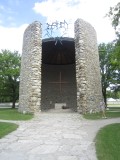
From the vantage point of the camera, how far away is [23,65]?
2005 cm

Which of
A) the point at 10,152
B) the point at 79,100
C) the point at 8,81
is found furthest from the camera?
the point at 8,81

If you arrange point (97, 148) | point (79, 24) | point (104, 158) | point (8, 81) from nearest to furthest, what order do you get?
point (104, 158)
point (97, 148)
point (79, 24)
point (8, 81)

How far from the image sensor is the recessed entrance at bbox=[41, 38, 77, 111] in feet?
84.7

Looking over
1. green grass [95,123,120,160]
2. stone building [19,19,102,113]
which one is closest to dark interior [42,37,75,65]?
stone building [19,19,102,113]

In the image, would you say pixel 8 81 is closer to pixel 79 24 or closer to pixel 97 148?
pixel 79 24

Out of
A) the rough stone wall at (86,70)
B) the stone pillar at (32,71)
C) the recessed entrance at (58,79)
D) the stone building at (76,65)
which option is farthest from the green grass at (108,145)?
the recessed entrance at (58,79)

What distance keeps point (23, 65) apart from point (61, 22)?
5.14 metres

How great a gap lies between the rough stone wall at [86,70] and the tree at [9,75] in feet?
45.0

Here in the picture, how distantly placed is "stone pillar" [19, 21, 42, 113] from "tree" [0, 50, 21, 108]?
11.7 m

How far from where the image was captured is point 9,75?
1224 inches

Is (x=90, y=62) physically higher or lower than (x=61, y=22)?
lower

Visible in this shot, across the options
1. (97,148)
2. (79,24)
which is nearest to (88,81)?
(79,24)

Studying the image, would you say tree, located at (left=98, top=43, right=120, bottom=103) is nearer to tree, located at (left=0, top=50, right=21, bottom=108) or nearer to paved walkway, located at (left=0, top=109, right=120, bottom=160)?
tree, located at (left=0, top=50, right=21, bottom=108)

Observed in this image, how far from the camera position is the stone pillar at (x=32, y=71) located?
17.4 m
